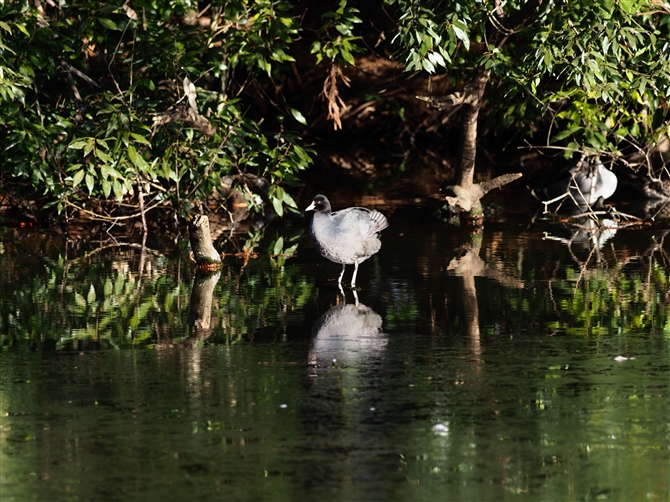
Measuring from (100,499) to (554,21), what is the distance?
7.33 meters

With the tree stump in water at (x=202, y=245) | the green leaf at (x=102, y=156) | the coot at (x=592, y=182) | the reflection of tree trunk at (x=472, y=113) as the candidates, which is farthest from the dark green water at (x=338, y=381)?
the coot at (x=592, y=182)

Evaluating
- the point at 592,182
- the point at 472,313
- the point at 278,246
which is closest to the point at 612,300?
the point at 472,313

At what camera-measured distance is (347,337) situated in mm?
7730

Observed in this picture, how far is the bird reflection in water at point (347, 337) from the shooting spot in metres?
7.13

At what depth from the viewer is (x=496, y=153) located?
22328 mm

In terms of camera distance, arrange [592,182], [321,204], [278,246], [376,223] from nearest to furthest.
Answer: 1. [321,204]
2. [376,223]
3. [278,246]
4. [592,182]

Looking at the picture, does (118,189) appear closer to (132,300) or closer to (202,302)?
(132,300)

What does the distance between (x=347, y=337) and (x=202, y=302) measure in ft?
5.61

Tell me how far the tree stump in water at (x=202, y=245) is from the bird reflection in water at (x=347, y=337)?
2.14 meters

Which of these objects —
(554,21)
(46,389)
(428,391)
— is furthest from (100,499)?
(554,21)

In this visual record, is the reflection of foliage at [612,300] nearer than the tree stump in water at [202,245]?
Yes

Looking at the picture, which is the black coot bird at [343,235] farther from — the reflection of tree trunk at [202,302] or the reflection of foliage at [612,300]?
the reflection of foliage at [612,300]

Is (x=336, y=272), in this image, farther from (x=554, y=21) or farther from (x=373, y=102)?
(x=373, y=102)

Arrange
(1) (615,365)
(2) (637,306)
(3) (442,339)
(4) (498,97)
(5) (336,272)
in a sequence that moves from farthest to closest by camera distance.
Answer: (4) (498,97) → (5) (336,272) → (2) (637,306) → (3) (442,339) → (1) (615,365)
